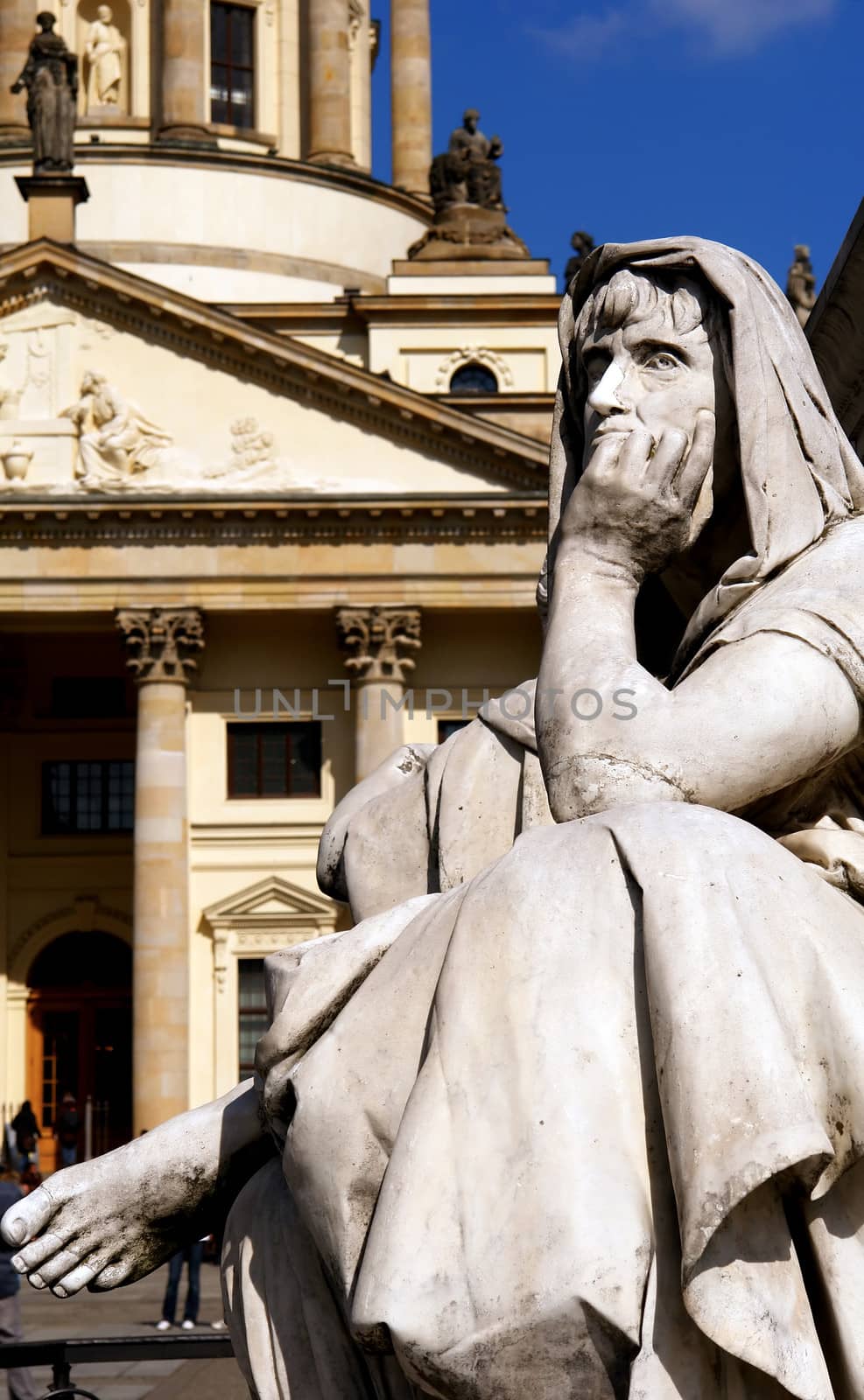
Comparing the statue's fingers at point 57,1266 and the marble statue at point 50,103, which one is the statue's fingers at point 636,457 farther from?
the marble statue at point 50,103

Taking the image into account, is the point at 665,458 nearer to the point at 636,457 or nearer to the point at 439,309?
the point at 636,457

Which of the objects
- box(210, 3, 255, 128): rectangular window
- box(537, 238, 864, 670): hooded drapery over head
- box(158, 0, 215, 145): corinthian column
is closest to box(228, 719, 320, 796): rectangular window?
box(158, 0, 215, 145): corinthian column

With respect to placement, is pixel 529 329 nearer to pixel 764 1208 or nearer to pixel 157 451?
pixel 157 451

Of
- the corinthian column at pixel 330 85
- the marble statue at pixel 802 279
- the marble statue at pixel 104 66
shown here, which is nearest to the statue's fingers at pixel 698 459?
the marble statue at pixel 802 279

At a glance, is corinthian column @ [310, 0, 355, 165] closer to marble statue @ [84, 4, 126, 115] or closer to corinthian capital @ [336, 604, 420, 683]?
marble statue @ [84, 4, 126, 115]

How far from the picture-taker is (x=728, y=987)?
1.88 meters

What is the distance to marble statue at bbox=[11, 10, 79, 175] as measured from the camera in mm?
40250

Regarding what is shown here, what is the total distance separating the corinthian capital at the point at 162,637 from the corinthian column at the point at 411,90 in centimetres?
1887

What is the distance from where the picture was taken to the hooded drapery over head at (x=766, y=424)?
2.35 m

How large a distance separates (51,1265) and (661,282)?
120 centimetres

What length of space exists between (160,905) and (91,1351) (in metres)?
33.9

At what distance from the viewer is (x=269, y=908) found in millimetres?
38406

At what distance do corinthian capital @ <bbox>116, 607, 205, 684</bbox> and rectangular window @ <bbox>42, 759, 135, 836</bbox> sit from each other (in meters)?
3.95

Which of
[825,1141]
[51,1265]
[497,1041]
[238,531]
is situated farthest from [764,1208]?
[238,531]
